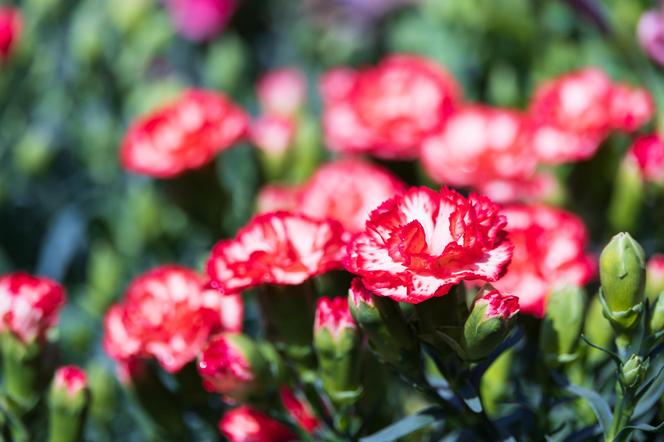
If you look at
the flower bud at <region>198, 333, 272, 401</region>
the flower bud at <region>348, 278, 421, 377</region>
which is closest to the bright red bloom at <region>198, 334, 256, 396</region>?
the flower bud at <region>198, 333, 272, 401</region>

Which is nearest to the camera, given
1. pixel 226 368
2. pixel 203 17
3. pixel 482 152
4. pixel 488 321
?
pixel 488 321

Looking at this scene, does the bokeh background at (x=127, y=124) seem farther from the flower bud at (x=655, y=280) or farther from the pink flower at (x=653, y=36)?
the flower bud at (x=655, y=280)

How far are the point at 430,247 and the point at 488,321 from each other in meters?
0.06

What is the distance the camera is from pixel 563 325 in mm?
619

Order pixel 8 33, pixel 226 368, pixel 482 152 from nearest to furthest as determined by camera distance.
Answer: pixel 226 368 < pixel 482 152 < pixel 8 33

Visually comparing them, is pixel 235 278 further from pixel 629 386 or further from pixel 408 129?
pixel 408 129

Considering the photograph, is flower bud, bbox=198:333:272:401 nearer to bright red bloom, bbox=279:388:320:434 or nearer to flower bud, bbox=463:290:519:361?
bright red bloom, bbox=279:388:320:434

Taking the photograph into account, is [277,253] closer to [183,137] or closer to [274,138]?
[183,137]

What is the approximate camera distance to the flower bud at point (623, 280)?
0.55 m

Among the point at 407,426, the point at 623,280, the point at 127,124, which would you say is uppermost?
the point at 623,280

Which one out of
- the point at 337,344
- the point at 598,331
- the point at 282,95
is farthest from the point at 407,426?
the point at 282,95

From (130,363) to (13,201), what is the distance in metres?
0.63

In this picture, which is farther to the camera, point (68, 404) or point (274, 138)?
point (274, 138)

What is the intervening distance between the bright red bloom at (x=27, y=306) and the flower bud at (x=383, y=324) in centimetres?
27
